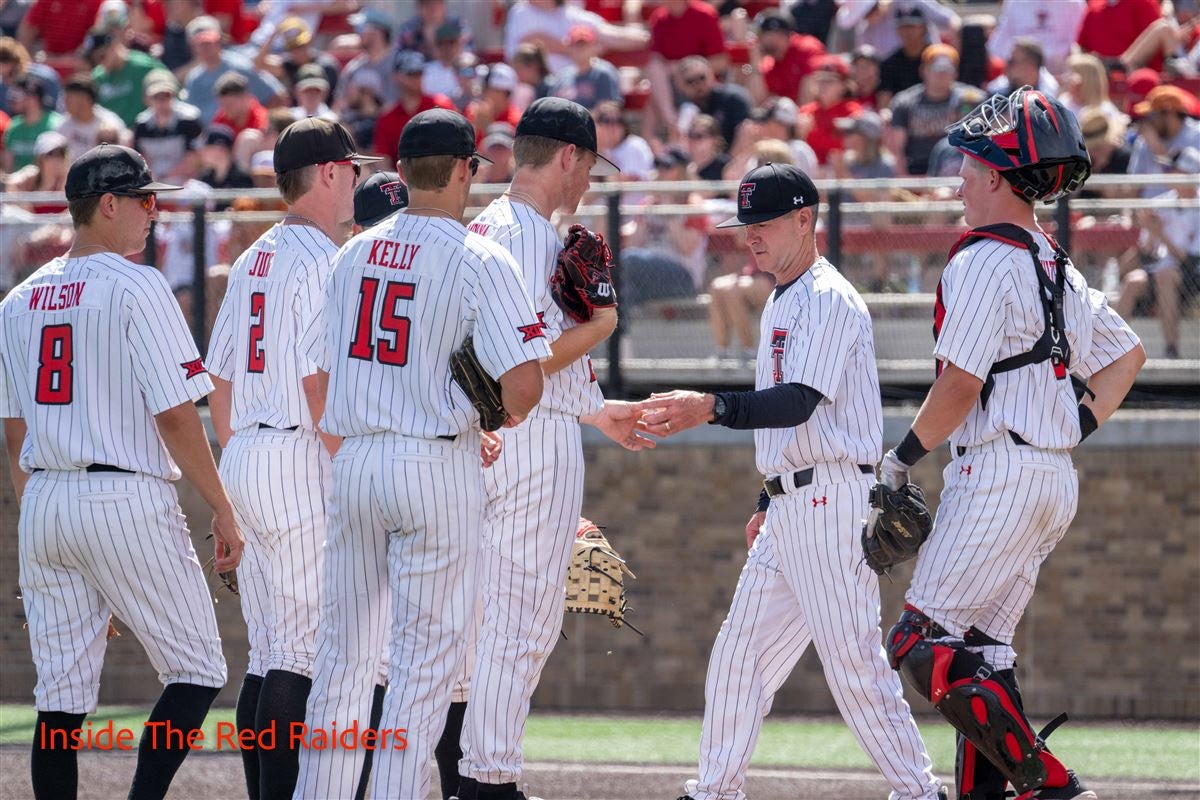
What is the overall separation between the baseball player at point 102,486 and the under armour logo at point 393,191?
1.27 metres

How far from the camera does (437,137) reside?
4938 millimetres

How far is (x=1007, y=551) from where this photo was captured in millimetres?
5191

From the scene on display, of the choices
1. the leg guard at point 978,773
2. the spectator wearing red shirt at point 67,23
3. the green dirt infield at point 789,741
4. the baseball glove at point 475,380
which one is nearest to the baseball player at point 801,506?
the leg guard at point 978,773

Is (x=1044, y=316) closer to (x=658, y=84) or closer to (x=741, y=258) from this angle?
(x=741, y=258)

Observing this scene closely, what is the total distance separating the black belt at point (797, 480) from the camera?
5680 mm

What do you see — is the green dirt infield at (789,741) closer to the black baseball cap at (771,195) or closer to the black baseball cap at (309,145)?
the black baseball cap at (771,195)

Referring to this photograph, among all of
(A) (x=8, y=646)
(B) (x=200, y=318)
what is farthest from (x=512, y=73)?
(A) (x=8, y=646)

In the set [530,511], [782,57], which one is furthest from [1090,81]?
[530,511]

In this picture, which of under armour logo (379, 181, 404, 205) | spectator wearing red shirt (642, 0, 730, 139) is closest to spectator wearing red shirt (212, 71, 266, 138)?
spectator wearing red shirt (642, 0, 730, 139)

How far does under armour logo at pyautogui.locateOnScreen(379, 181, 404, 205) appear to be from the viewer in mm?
6434

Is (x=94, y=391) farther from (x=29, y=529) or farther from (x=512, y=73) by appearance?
(x=512, y=73)

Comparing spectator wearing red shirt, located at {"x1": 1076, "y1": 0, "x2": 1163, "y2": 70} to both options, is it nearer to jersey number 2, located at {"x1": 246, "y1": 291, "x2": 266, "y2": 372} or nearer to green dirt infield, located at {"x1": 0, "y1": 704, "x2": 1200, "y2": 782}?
green dirt infield, located at {"x1": 0, "y1": 704, "x2": 1200, "y2": 782}

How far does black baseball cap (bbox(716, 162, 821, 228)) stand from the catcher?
0.64 metres

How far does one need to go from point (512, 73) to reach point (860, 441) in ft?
26.3
